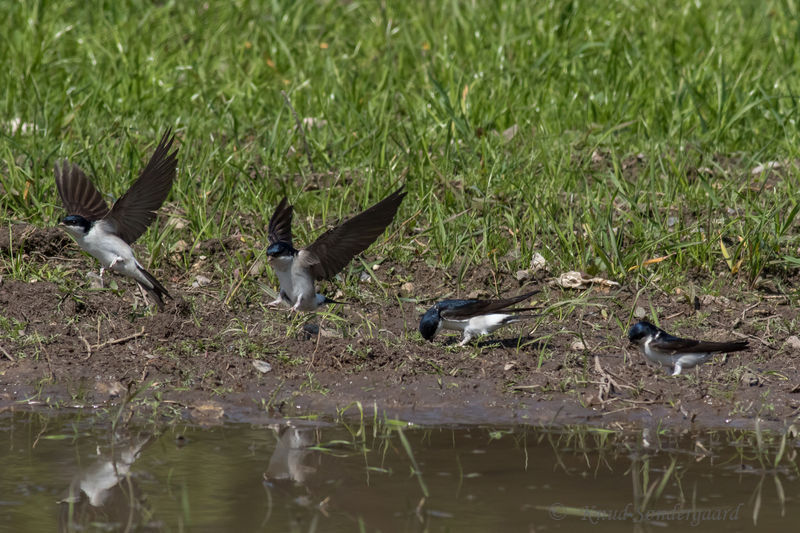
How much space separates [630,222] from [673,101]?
1.65m

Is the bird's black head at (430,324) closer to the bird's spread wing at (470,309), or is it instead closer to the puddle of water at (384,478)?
the bird's spread wing at (470,309)

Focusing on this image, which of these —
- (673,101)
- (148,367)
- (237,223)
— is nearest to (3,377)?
(148,367)

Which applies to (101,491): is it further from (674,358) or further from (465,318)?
(674,358)

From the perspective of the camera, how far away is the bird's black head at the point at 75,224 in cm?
580

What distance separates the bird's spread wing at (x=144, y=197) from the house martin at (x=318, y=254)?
60cm

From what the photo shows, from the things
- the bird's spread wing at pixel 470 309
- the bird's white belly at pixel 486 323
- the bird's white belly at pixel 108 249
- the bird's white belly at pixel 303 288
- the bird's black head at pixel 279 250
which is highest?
the bird's black head at pixel 279 250

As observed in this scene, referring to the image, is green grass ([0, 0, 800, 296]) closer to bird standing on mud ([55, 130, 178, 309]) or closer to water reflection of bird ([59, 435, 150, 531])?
bird standing on mud ([55, 130, 178, 309])

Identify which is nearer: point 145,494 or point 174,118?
point 145,494

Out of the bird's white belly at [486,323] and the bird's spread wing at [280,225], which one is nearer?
the bird's white belly at [486,323]

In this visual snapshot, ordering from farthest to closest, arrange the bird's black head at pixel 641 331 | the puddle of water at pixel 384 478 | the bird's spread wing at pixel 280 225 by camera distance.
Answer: the bird's spread wing at pixel 280 225
the bird's black head at pixel 641 331
the puddle of water at pixel 384 478

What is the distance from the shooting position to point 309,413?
514cm

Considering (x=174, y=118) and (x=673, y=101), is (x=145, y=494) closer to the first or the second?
(x=174, y=118)

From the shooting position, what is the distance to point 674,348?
524 centimetres

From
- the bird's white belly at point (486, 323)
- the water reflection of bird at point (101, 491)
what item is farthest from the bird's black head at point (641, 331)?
the water reflection of bird at point (101, 491)
